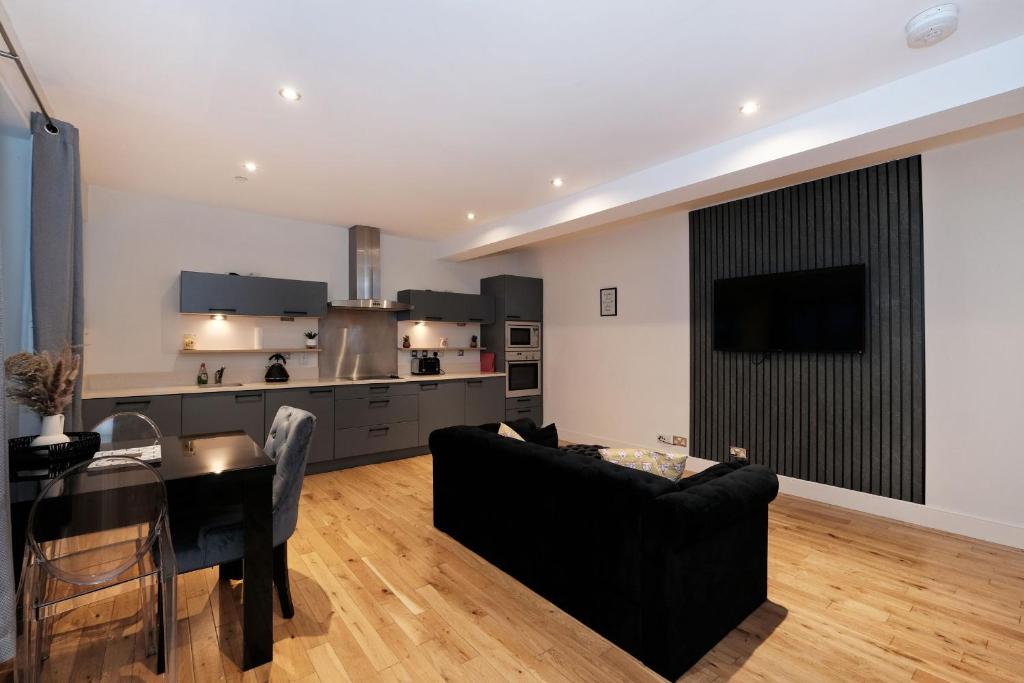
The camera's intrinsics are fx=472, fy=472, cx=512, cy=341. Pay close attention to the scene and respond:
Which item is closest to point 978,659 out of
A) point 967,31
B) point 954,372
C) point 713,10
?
point 954,372

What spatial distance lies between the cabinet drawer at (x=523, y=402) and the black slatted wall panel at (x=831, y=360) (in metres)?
2.34

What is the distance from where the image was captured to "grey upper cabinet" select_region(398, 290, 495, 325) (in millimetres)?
5664

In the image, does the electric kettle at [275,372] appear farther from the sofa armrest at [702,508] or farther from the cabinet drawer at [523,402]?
the sofa armrest at [702,508]

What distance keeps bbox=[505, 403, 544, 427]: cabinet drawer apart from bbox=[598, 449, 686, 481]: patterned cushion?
377cm

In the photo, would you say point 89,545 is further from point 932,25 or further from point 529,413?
point 529,413

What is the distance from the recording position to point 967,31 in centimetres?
204

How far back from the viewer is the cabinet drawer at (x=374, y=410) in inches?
191

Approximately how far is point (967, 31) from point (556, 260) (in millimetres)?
4571

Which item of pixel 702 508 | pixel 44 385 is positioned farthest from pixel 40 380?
pixel 702 508

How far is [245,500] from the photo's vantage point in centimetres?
191

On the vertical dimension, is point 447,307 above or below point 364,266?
below

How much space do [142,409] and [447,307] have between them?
10.4ft

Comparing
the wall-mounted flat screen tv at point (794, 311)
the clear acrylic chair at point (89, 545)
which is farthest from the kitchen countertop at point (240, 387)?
the wall-mounted flat screen tv at point (794, 311)

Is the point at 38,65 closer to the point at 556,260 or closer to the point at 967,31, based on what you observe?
the point at 967,31
